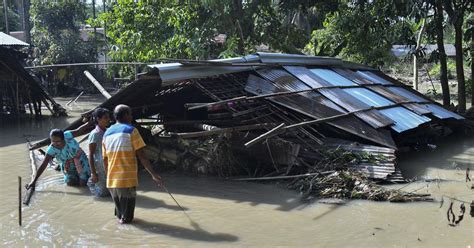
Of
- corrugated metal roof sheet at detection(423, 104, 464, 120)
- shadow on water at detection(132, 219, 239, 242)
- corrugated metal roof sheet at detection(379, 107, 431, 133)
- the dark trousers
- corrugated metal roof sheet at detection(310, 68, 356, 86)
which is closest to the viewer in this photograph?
shadow on water at detection(132, 219, 239, 242)

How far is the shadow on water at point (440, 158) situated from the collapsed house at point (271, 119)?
41 cm

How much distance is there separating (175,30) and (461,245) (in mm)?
11434

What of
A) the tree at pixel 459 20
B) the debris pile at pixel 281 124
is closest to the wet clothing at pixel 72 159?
the debris pile at pixel 281 124

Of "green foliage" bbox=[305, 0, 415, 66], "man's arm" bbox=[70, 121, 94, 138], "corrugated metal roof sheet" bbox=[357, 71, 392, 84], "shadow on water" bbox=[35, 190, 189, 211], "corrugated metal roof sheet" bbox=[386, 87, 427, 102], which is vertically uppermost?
"green foliage" bbox=[305, 0, 415, 66]

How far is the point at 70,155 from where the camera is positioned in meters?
7.09

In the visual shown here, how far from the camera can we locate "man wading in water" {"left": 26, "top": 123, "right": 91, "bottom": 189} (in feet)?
22.3

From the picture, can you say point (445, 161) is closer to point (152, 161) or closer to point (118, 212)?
point (152, 161)

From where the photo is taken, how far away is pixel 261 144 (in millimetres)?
7379

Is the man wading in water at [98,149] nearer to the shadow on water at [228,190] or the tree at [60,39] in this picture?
the shadow on water at [228,190]

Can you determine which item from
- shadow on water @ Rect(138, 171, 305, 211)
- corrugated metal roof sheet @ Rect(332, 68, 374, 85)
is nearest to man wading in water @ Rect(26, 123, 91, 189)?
shadow on water @ Rect(138, 171, 305, 211)

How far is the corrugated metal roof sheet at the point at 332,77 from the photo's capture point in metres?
9.38

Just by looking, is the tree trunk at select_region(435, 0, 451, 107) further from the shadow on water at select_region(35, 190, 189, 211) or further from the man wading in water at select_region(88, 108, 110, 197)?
the man wading in water at select_region(88, 108, 110, 197)

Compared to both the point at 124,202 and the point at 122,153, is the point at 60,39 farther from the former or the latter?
the point at 122,153

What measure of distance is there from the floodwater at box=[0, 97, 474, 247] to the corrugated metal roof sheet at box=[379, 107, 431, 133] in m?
0.81
